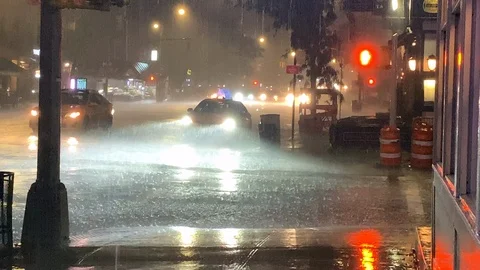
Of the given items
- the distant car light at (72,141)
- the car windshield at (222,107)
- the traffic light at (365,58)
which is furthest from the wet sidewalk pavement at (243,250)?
the car windshield at (222,107)

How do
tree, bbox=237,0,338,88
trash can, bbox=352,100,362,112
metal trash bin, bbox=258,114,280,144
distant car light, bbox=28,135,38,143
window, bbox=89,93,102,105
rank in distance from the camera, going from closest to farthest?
distant car light, bbox=28,135,38,143 < metal trash bin, bbox=258,114,280,144 < window, bbox=89,93,102,105 < tree, bbox=237,0,338,88 < trash can, bbox=352,100,362,112

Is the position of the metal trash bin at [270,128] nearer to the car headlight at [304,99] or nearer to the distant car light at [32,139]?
the distant car light at [32,139]

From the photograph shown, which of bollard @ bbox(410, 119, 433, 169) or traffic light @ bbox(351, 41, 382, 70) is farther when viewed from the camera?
traffic light @ bbox(351, 41, 382, 70)

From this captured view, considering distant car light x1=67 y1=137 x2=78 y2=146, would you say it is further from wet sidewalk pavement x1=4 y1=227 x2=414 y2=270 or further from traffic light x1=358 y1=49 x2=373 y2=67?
wet sidewalk pavement x1=4 y1=227 x2=414 y2=270

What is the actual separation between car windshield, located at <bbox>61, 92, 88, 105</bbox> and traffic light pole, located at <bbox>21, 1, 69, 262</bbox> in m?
20.4

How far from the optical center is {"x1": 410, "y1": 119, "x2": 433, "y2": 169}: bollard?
57.4ft

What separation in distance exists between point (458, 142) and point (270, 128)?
20.9 meters

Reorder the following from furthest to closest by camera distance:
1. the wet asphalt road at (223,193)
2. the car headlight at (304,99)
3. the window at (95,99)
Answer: the car headlight at (304,99), the window at (95,99), the wet asphalt road at (223,193)

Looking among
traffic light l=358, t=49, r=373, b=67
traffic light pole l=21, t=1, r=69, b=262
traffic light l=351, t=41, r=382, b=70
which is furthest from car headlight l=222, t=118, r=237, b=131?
traffic light pole l=21, t=1, r=69, b=262

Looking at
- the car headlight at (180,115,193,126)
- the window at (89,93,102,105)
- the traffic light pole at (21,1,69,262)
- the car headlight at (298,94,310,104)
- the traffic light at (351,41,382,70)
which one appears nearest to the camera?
the traffic light pole at (21,1,69,262)

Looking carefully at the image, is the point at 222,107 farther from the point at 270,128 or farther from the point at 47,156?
the point at 47,156

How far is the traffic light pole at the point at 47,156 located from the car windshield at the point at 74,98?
20.4 m

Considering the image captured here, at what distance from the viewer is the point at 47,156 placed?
26.7 ft

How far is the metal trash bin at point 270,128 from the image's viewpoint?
971 inches
